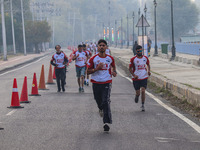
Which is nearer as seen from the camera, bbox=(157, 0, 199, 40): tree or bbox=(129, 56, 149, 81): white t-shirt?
bbox=(129, 56, 149, 81): white t-shirt

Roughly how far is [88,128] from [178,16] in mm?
110837

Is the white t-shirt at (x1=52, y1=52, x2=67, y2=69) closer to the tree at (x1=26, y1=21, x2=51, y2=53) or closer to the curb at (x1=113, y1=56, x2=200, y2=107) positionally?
the curb at (x1=113, y1=56, x2=200, y2=107)

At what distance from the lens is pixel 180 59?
36750mm

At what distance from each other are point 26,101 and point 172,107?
427 centimetres

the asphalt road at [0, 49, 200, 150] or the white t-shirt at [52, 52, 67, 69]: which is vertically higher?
the white t-shirt at [52, 52, 67, 69]

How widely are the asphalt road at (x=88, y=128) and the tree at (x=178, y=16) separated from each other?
10573 centimetres

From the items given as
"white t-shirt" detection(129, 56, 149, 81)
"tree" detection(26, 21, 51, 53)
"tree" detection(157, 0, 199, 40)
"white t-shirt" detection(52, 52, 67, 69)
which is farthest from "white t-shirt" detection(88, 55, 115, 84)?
"tree" detection(157, 0, 199, 40)

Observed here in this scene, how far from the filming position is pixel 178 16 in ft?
386

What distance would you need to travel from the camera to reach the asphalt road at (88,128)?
7.86 m

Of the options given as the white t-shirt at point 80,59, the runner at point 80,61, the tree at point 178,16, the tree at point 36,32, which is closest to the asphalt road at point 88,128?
the runner at point 80,61

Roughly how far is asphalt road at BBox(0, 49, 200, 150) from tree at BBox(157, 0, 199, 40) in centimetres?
10573

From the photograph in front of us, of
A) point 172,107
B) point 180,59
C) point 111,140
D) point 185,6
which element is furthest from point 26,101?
point 185,6

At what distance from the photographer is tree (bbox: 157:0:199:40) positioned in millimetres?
118000

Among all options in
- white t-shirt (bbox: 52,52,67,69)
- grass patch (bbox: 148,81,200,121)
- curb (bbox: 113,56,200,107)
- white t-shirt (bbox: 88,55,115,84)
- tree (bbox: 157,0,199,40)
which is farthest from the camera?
tree (bbox: 157,0,199,40)
